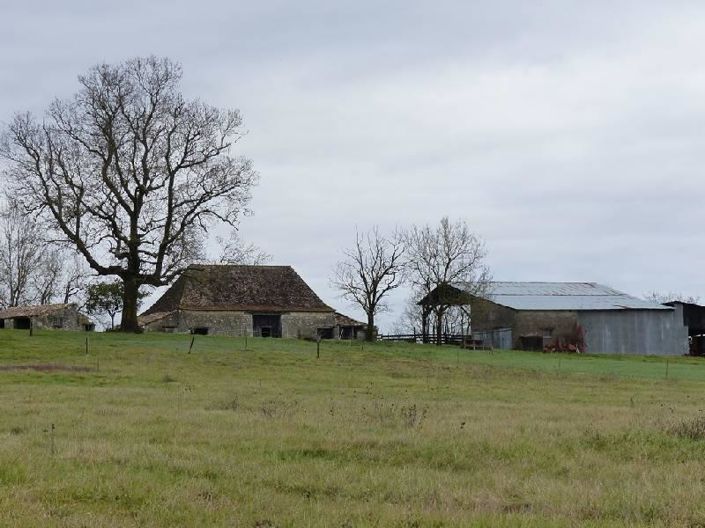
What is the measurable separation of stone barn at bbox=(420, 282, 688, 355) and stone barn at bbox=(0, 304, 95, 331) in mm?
36827

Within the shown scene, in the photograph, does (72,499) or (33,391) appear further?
(33,391)

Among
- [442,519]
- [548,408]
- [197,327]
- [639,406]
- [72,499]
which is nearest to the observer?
[442,519]

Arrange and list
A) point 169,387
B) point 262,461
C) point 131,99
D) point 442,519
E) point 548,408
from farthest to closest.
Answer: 1. point 131,99
2. point 169,387
3. point 548,408
4. point 262,461
5. point 442,519

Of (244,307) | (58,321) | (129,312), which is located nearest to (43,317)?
(58,321)

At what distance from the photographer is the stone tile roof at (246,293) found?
79.2 meters

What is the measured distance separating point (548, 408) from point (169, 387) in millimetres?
11969

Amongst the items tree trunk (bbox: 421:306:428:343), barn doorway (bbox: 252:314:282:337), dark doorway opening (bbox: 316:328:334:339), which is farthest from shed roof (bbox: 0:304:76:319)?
tree trunk (bbox: 421:306:428:343)

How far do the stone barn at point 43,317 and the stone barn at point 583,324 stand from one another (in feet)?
121

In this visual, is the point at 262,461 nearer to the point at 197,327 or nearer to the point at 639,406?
the point at 639,406

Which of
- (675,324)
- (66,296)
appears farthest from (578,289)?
(66,296)

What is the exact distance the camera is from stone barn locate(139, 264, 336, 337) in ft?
257

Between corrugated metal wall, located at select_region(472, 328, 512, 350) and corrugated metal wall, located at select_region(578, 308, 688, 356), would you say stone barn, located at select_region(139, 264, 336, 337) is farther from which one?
corrugated metal wall, located at select_region(578, 308, 688, 356)

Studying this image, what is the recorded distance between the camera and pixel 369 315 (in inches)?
3098

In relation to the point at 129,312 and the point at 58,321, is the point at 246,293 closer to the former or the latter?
the point at 58,321
